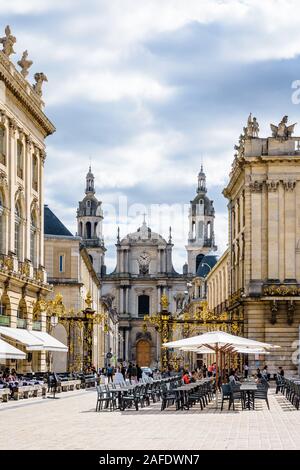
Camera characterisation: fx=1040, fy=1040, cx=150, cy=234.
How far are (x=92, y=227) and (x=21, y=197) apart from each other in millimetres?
96455

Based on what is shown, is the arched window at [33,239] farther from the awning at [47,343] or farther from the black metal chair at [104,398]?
the black metal chair at [104,398]

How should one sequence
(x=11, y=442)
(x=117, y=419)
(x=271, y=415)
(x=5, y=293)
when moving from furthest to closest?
(x=5, y=293) < (x=271, y=415) < (x=117, y=419) < (x=11, y=442)

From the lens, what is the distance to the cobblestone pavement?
69.6 ft

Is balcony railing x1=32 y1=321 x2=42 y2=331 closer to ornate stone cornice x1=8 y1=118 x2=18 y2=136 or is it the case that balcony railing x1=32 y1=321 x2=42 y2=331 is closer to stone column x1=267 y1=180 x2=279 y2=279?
ornate stone cornice x1=8 y1=118 x2=18 y2=136

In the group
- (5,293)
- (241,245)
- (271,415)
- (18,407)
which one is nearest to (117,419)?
(271,415)

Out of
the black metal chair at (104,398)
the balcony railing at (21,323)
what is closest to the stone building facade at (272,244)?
the balcony railing at (21,323)

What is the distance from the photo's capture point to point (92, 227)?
5940 inches

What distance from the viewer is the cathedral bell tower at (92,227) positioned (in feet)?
488

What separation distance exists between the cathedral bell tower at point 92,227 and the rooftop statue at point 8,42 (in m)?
97.2

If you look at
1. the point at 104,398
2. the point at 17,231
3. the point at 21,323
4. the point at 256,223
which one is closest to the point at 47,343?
the point at 21,323

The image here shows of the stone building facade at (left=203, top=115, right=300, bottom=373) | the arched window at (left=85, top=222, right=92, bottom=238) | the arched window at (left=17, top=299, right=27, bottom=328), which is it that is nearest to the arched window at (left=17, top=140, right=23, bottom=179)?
the arched window at (left=17, top=299, right=27, bottom=328)

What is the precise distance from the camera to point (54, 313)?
54.8 metres

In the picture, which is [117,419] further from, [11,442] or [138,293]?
[138,293]
